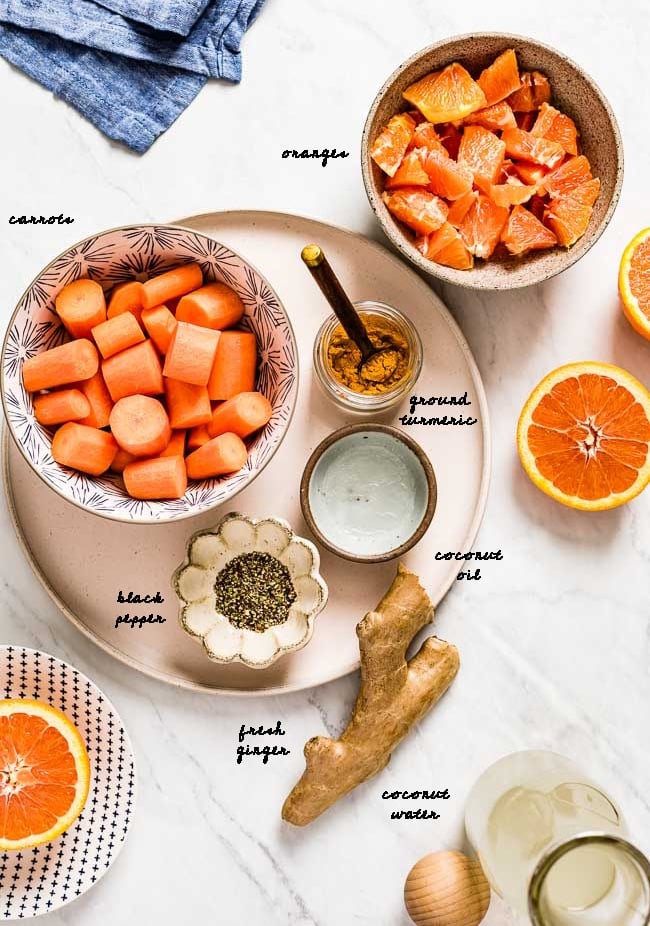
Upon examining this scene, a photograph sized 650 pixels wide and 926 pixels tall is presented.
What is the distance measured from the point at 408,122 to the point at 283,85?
0.32 metres

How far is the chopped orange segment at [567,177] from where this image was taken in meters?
1.85

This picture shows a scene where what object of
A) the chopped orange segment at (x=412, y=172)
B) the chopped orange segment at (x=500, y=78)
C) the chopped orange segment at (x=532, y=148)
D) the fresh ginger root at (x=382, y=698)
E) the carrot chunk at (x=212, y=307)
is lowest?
the fresh ginger root at (x=382, y=698)

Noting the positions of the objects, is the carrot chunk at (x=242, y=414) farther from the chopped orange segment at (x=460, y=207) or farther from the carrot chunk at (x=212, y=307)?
the chopped orange segment at (x=460, y=207)

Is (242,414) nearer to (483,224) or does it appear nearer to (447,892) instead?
(483,224)

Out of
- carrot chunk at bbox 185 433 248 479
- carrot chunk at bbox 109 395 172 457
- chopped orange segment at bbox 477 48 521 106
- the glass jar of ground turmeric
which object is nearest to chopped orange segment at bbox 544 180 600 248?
chopped orange segment at bbox 477 48 521 106

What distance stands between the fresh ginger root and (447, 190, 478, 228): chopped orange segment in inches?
27.9

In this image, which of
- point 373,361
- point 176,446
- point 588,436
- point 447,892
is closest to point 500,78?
point 373,361

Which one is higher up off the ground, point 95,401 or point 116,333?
point 116,333

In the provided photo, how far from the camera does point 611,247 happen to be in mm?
1997

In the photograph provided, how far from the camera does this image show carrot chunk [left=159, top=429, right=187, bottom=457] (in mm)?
1775

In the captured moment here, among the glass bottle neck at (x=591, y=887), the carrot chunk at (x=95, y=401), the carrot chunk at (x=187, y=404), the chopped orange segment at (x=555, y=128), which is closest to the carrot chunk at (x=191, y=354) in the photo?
the carrot chunk at (x=187, y=404)

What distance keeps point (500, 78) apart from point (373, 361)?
2.03ft

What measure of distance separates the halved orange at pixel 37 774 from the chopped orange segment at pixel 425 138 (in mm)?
1368

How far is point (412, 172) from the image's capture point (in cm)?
181
